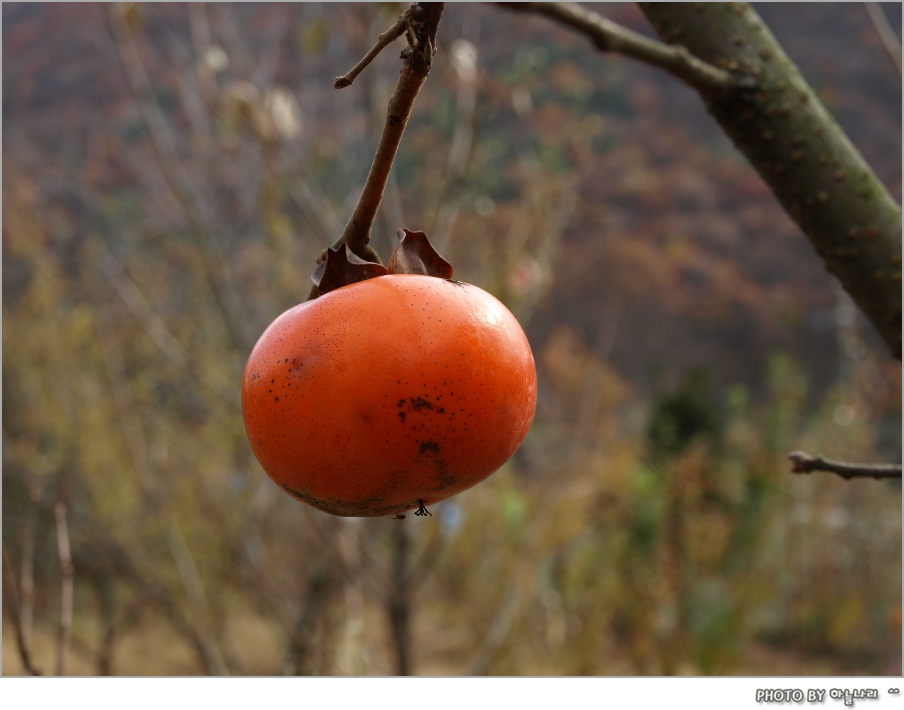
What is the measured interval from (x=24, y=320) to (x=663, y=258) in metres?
8.91

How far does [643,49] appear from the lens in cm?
60

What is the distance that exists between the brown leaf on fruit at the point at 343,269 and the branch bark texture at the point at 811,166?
0.36 meters

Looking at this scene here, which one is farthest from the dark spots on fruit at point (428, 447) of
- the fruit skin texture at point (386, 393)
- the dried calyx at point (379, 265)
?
the dried calyx at point (379, 265)

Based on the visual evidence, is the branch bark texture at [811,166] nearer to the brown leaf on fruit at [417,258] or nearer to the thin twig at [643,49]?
the thin twig at [643,49]

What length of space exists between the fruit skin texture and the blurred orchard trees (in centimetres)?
40

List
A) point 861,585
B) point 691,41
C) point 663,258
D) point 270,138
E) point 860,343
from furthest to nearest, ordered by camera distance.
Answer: point 663,258
point 860,343
point 861,585
point 270,138
point 691,41

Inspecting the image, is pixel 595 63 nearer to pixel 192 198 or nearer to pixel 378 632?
pixel 378 632

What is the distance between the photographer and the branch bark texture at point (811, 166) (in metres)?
0.64

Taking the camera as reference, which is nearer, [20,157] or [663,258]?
[20,157]

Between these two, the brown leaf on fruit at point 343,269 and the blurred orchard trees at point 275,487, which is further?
the blurred orchard trees at point 275,487

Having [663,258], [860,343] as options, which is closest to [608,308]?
[663,258]

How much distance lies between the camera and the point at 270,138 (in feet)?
4.77

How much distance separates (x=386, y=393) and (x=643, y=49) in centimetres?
38

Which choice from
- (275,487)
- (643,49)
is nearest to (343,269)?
(643,49)
